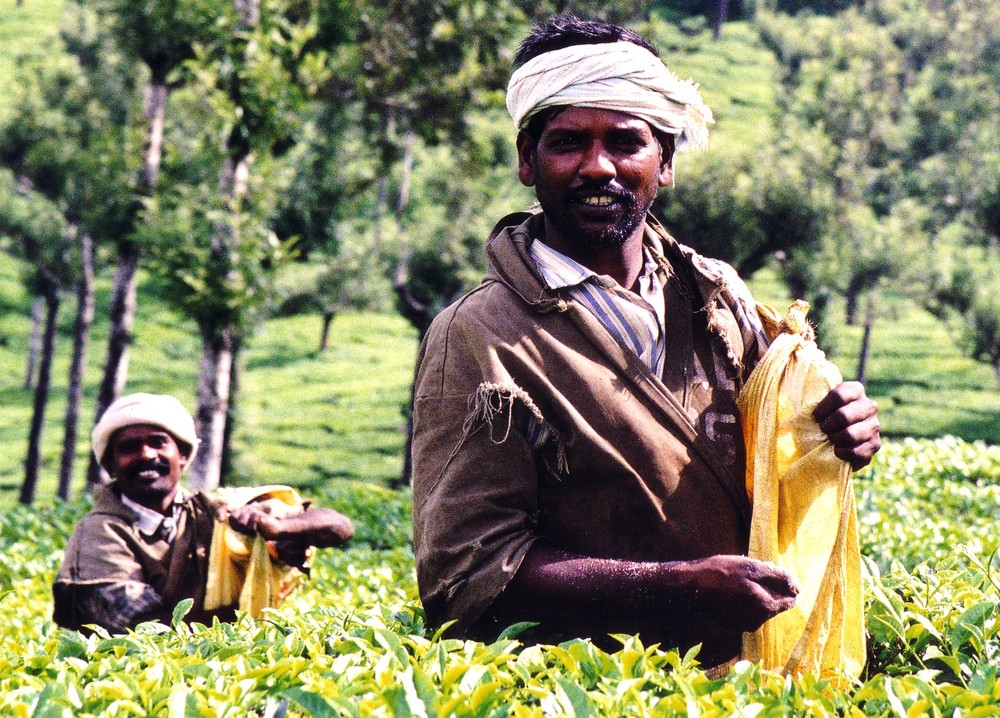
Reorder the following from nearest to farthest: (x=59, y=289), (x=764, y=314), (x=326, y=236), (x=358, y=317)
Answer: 1. (x=764, y=314)
2. (x=326, y=236)
3. (x=59, y=289)
4. (x=358, y=317)

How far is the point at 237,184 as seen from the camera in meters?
10.9

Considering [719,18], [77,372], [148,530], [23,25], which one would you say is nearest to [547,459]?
[148,530]

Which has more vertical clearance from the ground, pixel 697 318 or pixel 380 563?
pixel 697 318

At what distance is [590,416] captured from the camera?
2.43m

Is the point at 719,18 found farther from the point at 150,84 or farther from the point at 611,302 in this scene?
the point at 611,302

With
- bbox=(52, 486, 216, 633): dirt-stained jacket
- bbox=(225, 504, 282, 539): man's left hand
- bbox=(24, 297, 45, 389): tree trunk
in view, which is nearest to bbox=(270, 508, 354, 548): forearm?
bbox=(225, 504, 282, 539): man's left hand

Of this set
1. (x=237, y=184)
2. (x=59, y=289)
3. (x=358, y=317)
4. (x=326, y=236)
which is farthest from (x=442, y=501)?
(x=358, y=317)

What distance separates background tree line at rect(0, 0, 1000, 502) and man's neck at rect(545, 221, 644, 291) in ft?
24.8

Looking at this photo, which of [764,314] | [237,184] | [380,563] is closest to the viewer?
[764,314]

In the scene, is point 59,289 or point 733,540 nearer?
point 733,540

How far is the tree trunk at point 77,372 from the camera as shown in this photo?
2170 centimetres

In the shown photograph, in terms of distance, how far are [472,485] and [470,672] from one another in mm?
454

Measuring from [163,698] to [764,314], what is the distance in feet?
5.14

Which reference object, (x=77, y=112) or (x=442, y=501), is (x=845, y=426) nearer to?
(x=442, y=501)
